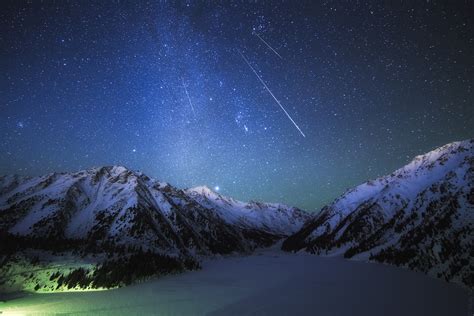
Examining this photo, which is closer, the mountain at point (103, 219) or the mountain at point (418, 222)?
the mountain at point (418, 222)

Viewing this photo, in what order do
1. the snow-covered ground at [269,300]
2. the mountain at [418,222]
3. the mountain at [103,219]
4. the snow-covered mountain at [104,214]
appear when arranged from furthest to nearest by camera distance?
the snow-covered mountain at [104,214], the mountain at [103,219], the mountain at [418,222], the snow-covered ground at [269,300]

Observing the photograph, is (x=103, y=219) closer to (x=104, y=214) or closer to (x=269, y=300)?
(x=104, y=214)

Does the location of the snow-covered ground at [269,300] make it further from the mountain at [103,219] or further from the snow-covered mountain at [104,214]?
the snow-covered mountain at [104,214]

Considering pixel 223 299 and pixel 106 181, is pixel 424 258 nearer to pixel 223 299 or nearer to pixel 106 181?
pixel 223 299

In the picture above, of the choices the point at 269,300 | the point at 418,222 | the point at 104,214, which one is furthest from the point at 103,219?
the point at 418,222

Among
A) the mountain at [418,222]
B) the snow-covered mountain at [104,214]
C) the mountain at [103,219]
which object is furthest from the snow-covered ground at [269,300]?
the snow-covered mountain at [104,214]

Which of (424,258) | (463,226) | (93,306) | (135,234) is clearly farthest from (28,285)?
(463,226)

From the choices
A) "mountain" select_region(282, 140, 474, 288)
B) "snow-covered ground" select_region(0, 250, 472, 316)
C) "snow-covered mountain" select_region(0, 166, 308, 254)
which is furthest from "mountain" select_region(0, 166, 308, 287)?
"mountain" select_region(282, 140, 474, 288)

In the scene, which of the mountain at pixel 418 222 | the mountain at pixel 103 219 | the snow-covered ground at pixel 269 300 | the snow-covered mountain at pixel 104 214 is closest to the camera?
the snow-covered ground at pixel 269 300
